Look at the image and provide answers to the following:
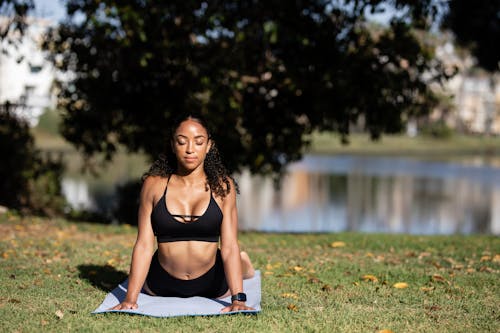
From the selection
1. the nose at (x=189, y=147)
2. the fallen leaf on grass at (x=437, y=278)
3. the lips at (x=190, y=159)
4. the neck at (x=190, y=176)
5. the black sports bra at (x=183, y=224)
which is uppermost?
the nose at (x=189, y=147)

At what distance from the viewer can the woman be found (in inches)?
224

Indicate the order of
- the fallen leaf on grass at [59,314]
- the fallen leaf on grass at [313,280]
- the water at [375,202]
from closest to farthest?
the fallen leaf on grass at [59,314] → the fallen leaf on grass at [313,280] → the water at [375,202]

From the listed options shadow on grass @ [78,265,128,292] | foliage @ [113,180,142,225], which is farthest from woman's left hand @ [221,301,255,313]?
foliage @ [113,180,142,225]

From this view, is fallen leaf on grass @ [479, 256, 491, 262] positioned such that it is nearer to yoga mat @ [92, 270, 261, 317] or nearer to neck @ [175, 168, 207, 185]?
yoga mat @ [92, 270, 261, 317]

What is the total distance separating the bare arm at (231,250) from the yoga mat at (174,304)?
0.21 meters

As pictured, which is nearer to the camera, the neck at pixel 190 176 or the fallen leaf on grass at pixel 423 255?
the neck at pixel 190 176

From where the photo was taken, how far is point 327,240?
11242 mm

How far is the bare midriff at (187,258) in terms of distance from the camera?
5891 mm

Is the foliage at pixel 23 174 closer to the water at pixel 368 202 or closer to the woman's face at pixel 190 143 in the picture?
the water at pixel 368 202

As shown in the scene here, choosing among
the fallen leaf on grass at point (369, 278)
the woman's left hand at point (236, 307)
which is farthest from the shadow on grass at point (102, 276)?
the fallen leaf on grass at point (369, 278)

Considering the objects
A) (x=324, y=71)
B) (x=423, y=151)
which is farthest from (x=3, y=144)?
(x=423, y=151)

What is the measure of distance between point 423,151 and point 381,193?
112ft

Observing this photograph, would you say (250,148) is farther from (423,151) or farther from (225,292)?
(423,151)

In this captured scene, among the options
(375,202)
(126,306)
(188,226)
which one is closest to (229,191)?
(188,226)
